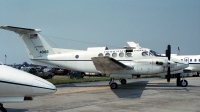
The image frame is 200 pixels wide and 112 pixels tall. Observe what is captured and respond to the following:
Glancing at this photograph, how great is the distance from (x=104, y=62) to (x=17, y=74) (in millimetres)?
9798

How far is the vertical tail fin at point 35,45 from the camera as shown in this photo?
19.5 metres

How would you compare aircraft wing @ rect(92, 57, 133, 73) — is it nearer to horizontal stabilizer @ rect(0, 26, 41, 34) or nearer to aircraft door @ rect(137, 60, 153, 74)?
aircraft door @ rect(137, 60, 153, 74)

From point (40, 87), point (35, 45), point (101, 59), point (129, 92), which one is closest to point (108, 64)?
point (101, 59)

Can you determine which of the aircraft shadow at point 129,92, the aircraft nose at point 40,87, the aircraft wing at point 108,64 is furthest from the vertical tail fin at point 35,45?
the aircraft nose at point 40,87

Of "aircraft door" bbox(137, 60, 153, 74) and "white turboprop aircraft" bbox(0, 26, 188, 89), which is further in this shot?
"aircraft door" bbox(137, 60, 153, 74)

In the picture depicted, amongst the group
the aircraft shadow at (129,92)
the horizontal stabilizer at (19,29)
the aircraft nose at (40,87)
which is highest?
the horizontal stabilizer at (19,29)

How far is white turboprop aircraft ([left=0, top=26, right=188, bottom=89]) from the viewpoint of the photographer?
17.4 meters

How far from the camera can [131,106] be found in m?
9.85

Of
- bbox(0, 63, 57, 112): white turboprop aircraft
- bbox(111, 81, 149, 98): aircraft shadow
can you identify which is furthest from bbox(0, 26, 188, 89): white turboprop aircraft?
bbox(0, 63, 57, 112): white turboprop aircraft

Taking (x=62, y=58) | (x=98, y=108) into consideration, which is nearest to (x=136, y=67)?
(x=62, y=58)

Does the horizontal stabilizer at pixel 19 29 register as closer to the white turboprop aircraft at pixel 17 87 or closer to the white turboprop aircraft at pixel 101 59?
the white turboprop aircraft at pixel 101 59

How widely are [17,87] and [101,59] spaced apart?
370 inches

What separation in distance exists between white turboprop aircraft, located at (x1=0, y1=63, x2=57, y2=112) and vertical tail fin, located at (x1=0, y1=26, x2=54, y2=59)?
1295 centimetres

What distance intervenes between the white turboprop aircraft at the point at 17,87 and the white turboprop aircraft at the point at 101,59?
359 inches
